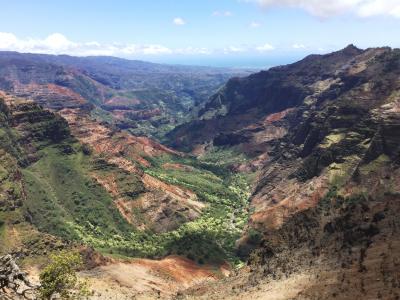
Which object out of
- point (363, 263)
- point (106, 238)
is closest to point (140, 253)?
point (106, 238)

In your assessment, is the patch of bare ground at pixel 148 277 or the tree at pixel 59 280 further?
the patch of bare ground at pixel 148 277

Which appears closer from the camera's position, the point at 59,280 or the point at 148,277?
the point at 59,280

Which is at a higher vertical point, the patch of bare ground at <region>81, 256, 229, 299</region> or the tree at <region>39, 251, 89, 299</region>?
the tree at <region>39, 251, 89, 299</region>

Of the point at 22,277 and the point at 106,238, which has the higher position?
the point at 22,277

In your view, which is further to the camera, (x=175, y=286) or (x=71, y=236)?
(x=71, y=236)

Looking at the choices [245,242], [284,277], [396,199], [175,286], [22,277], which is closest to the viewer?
[22,277]

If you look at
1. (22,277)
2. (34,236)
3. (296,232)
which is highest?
(22,277)

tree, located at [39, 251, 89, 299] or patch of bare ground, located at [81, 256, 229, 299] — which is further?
patch of bare ground, located at [81, 256, 229, 299]

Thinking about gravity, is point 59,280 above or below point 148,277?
above

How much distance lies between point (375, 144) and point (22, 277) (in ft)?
544

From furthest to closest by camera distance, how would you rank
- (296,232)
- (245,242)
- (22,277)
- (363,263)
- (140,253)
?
(245,242), (140,253), (296,232), (363,263), (22,277)

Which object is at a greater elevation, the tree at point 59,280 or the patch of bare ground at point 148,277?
the tree at point 59,280

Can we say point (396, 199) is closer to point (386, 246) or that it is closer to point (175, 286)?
point (386, 246)

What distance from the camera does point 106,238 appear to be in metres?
187
